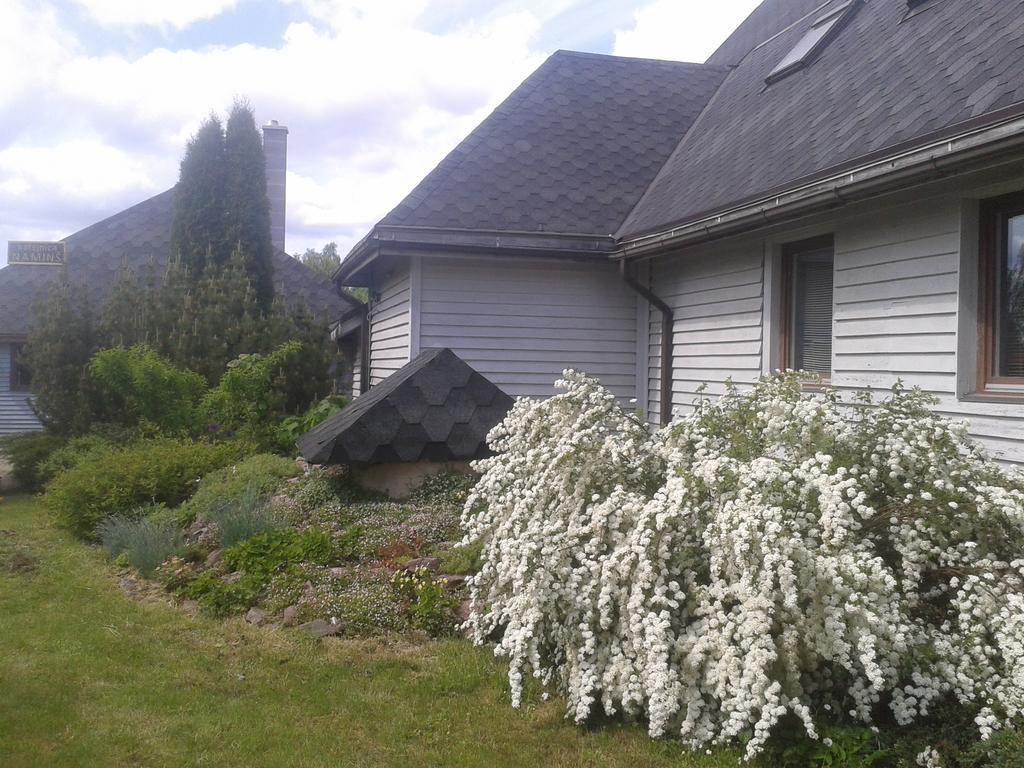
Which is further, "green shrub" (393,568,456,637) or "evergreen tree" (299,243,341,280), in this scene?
"evergreen tree" (299,243,341,280)

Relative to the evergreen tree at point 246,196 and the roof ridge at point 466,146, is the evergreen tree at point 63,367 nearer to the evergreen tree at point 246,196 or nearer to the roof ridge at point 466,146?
the evergreen tree at point 246,196

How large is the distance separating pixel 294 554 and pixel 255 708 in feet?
6.48

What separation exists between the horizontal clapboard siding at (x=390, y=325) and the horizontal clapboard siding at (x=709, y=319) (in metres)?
2.71

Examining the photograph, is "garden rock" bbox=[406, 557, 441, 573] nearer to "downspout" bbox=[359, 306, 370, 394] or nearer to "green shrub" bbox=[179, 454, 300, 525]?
"green shrub" bbox=[179, 454, 300, 525]

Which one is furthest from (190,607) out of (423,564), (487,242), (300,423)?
(300,423)

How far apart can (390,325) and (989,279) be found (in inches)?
288

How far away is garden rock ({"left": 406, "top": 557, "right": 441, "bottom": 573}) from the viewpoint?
19.9 ft

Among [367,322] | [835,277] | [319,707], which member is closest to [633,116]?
[367,322]

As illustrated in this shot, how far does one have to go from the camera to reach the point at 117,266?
20.5 meters

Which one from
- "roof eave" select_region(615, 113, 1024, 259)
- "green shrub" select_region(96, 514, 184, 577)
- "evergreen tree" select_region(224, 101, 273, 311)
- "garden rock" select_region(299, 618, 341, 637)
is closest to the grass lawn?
"garden rock" select_region(299, 618, 341, 637)

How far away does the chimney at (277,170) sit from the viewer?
906 inches

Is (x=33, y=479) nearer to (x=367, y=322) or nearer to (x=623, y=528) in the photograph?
(x=367, y=322)

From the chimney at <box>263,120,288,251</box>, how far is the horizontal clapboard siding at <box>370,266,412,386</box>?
10927 mm

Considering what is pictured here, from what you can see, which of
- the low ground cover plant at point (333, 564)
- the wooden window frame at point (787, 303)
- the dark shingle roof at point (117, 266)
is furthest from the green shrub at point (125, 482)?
the dark shingle roof at point (117, 266)
